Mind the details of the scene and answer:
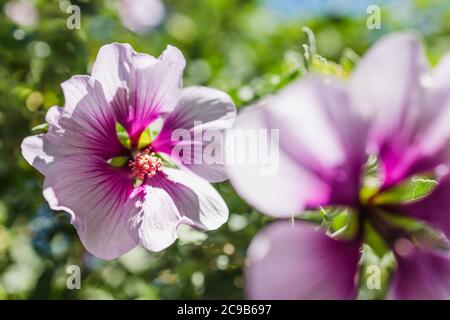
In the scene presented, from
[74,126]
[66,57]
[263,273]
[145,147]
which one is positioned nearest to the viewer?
[263,273]

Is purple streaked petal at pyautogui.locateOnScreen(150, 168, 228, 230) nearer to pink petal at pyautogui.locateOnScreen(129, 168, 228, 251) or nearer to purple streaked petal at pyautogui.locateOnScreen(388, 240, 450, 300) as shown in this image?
pink petal at pyautogui.locateOnScreen(129, 168, 228, 251)

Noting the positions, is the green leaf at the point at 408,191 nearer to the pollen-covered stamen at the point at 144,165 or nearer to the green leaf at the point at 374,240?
the green leaf at the point at 374,240

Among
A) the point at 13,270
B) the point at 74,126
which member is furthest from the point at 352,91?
the point at 13,270

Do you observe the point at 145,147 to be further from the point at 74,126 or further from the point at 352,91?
the point at 352,91

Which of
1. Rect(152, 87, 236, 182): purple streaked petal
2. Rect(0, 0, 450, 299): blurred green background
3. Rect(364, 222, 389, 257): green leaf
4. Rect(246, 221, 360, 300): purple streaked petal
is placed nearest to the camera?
Rect(246, 221, 360, 300): purple streaked petal

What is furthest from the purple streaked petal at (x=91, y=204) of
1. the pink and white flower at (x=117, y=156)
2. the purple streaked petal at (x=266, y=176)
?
the purple streaked petal at (x=266, y=176)

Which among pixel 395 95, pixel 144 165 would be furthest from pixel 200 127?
pixel 395 95

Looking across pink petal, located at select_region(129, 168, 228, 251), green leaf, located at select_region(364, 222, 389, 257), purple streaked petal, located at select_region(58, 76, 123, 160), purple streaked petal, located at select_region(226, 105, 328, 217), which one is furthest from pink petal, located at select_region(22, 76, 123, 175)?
green leaf, located at select_region(364, 222, 389, 257)
